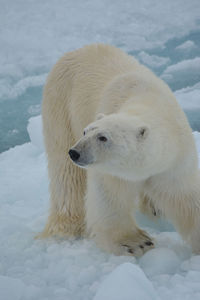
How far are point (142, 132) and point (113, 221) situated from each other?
72cm

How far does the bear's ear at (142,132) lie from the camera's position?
140 centimetres

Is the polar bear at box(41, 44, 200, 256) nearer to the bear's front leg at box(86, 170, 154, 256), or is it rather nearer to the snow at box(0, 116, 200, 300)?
the bear's front leg at box(86, 170, 154, 256)

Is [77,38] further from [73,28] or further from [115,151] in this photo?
[115,151]

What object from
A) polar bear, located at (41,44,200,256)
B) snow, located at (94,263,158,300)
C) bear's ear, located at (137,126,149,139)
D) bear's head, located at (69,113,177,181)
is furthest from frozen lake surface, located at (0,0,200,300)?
bear's ear, located at (137,126,149,139)

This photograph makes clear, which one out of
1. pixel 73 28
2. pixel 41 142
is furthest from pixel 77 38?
pixel 41 142

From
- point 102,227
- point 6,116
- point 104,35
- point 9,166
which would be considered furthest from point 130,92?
point 104,35

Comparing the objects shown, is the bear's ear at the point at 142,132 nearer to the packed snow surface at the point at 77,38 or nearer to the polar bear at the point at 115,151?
the polar bear at the point at 115,151

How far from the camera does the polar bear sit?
143cm

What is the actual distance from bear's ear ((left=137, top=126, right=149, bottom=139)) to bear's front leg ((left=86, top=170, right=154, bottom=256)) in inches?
18.1

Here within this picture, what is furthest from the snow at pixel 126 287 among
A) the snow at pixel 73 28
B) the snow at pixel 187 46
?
the snow at pixel 187 46

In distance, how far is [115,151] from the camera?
4.66ft

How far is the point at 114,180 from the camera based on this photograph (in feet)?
5.76

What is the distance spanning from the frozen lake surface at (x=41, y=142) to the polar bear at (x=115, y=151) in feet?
0.61

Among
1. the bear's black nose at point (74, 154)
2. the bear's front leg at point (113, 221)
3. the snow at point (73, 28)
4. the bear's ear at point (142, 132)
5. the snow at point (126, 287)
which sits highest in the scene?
the snow at point (73, 28)
